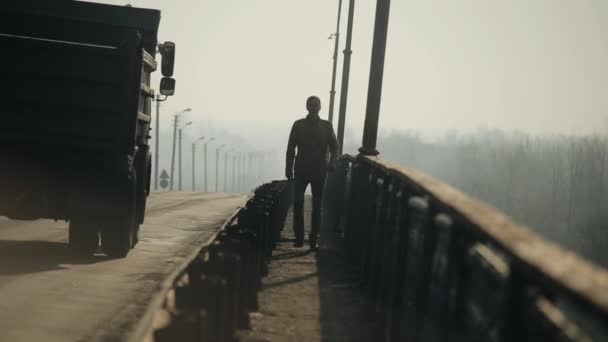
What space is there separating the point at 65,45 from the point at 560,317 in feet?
31.2

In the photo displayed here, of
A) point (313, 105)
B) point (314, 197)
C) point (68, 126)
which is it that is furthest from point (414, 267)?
point (314, 197)

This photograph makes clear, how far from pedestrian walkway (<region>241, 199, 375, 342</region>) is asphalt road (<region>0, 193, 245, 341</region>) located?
114 cm

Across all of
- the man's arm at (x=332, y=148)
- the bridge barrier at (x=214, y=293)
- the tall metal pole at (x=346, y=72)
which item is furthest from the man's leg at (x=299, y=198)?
the tall metal pole at (x=346, y=72)

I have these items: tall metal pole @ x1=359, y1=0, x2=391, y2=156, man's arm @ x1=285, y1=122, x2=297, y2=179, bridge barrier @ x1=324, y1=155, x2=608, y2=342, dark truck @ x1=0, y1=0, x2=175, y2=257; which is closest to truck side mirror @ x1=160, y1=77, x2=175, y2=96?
man's arm @ x1=285, y1=122, x2=297, y2=179

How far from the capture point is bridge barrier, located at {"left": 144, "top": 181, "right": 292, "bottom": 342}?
4.14 meters

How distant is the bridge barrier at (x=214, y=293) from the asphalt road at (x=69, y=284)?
3.35 ft

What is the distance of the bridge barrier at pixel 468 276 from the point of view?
2645 millimetres

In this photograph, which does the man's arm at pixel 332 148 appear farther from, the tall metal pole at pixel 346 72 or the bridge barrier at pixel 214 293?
the tall metal pole at pixel 346 72

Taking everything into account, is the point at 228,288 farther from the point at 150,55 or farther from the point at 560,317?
the point at 150,55

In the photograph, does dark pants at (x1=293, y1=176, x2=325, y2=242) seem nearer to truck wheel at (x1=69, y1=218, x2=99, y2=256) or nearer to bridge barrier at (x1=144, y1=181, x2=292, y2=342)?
truck wheel at (x1=69, y1=218, x2=99, y2=256)

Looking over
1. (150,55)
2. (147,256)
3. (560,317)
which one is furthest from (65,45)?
(560,317)

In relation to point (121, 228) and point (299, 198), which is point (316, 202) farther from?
point (121, 228)

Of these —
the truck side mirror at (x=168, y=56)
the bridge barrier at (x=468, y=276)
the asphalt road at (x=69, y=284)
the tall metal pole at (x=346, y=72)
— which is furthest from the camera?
the tall metal pole at (x=346, y=72)

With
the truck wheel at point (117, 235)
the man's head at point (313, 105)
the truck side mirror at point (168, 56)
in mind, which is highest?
the truck side mirror at point (168, 56)
